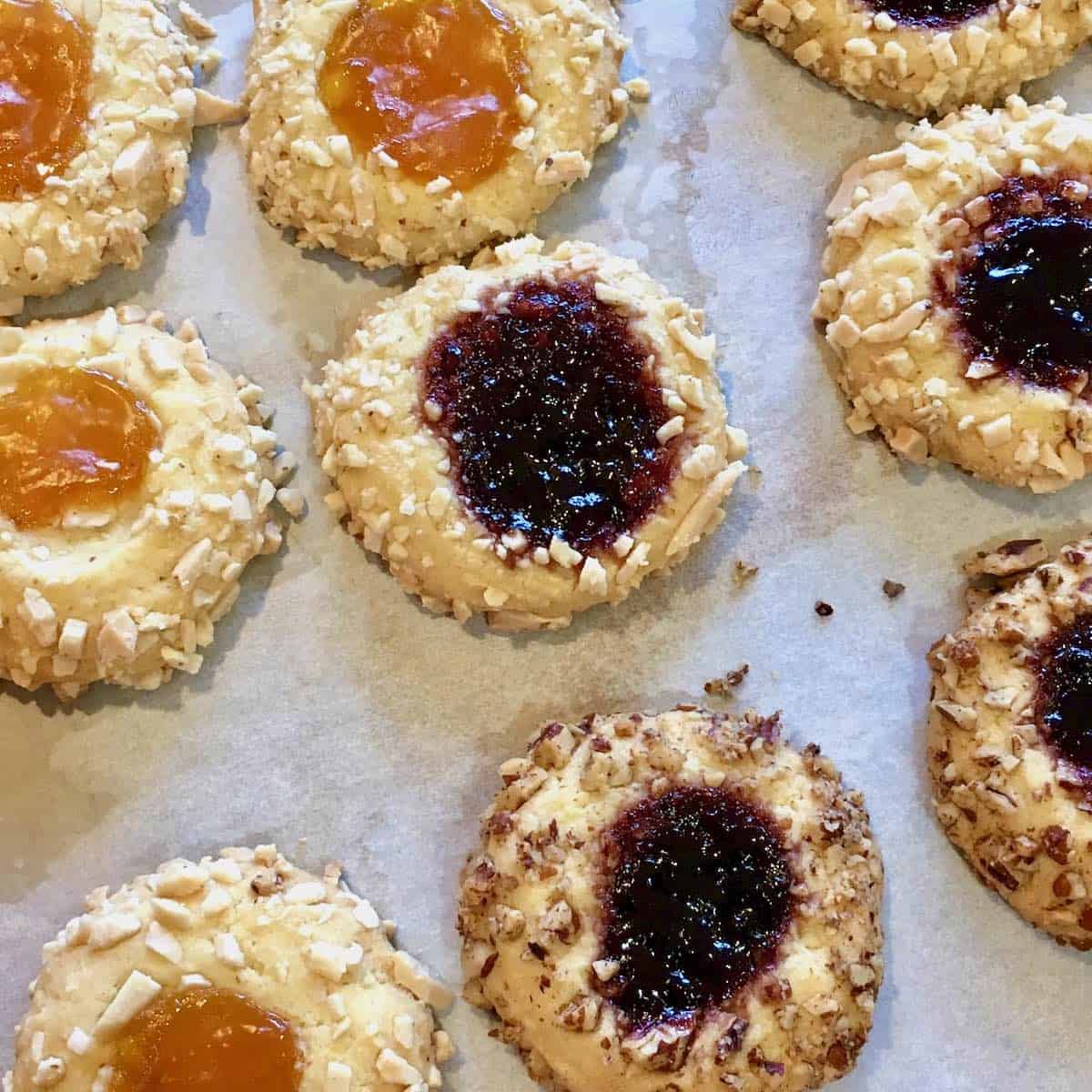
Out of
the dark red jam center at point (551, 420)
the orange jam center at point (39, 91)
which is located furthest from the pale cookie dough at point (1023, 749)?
the orange jam center at point (39, 91)

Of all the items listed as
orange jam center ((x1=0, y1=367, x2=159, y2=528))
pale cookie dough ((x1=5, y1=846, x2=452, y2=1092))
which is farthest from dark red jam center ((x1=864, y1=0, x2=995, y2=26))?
pale cookie dough ((x1=5, y1=846, x2=452, y2=1092))

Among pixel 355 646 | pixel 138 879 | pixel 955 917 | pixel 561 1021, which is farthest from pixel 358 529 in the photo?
pixel 955 917

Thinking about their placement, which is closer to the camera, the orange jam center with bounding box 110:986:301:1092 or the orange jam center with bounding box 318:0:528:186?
the orange jam center with bounding box 110:986:301:1092

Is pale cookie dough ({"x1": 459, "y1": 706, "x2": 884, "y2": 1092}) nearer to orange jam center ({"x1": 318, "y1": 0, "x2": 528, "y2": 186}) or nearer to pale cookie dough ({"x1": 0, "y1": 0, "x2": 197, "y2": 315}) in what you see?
orange jam center ({"x1": 318, "y1": 0, "x2": 528, "y2": 186})

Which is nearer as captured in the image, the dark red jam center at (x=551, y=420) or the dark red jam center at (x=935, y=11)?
the dark red jam center at (x=551, y=420)

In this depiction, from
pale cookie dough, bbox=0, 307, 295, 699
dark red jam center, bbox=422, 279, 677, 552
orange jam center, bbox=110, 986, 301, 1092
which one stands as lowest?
orange jam center, bbox=110, 986, 301, 1092

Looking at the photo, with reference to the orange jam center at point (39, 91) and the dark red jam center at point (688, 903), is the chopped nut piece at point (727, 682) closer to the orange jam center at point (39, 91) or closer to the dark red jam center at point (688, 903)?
the dark red jam center at point (688, 903)

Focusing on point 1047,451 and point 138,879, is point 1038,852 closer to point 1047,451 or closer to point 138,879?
point 1047,451
